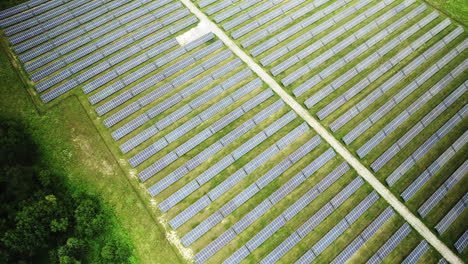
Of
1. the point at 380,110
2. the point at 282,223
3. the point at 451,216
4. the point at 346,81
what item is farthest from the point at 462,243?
the point at 346,81

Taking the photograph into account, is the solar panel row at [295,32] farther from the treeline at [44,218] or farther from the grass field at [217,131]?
the treeline at [44,218]

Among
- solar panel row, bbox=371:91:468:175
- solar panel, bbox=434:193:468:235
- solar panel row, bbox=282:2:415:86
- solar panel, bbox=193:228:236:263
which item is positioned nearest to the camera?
solar panel, bbox=193:228:236:263

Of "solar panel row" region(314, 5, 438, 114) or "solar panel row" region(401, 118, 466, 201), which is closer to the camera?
"solar panel row" region(401, 118, 466, 201)

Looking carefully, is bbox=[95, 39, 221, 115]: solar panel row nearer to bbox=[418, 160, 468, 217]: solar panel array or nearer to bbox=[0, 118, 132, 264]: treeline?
bbox=[0, 118, 132, 264]: treeline

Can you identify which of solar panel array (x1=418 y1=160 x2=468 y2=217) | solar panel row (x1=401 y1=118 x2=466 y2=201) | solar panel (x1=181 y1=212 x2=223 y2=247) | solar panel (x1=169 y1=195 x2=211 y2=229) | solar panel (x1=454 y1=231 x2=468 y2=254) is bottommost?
solar panel (x1=454 y1=231 x2=468 y2=254)

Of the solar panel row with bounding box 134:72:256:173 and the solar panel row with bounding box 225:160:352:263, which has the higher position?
the solar panel row with bounding box 134:72:256:173

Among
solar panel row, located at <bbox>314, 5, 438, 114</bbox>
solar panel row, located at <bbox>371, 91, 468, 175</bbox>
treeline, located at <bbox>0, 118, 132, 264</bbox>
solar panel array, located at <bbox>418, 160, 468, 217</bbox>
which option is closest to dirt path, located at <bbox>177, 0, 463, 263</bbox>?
solar panel array, located at <bbox>418, 160, 468, 217</bbox>

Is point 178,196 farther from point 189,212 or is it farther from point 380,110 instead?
point 380,110
